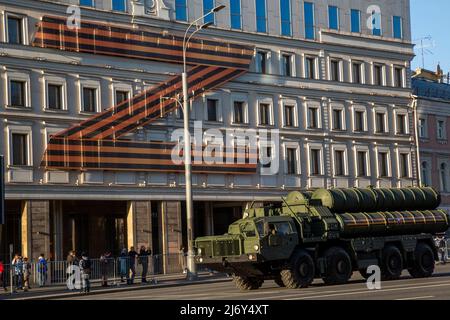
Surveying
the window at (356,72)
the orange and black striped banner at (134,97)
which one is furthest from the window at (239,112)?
the window at (356,72)

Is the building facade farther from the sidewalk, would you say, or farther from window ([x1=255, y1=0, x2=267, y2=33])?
the sidewalk

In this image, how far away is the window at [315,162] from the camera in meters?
58.6

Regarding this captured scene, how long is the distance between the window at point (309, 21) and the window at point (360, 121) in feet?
20.5

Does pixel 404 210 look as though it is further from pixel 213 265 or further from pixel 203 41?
pixel 203 41

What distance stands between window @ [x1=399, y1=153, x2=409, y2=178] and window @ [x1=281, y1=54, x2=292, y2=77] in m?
11.7

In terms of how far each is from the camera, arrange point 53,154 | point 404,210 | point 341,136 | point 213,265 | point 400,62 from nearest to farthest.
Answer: point 213,265 → point 404,210 → point 53,154 → point 341,136 → point 400,62

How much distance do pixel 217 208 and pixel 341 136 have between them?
32.0 ft

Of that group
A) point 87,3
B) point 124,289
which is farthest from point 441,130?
point 124,289

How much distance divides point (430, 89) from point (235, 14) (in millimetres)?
22254

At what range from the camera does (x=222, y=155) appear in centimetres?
5288

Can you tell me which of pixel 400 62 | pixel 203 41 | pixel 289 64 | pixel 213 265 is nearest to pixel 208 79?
pixel 203 41

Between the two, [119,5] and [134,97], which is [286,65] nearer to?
[134,97]

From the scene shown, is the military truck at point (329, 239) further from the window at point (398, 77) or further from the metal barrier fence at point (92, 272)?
the window at point (398, 77)

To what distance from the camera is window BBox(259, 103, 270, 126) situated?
183 feet
